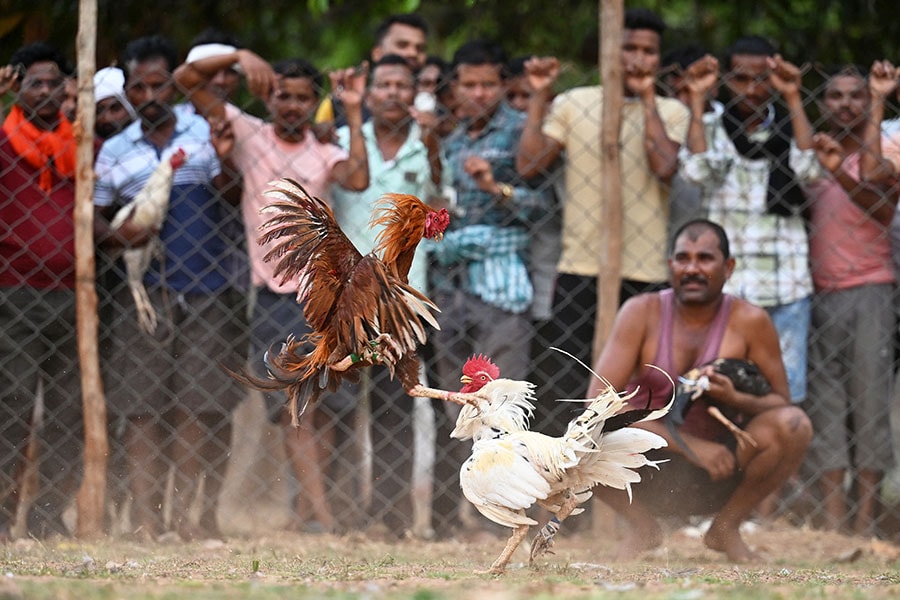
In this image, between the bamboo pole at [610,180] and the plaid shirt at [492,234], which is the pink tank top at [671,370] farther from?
the plaid shirt at [492,234]

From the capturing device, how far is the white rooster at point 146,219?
21.6 ft

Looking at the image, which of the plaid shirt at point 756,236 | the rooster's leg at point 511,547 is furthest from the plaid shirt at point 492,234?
the rooster's leg at point 511,547

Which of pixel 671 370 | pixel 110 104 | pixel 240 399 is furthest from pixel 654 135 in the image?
pixel 110 104

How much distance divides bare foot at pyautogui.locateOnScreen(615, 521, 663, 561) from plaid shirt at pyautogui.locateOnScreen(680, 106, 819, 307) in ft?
4.73

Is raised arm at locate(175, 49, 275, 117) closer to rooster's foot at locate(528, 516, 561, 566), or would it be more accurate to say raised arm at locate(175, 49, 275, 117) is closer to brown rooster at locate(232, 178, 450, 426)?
brown rooster at locate(232, 178, 450, 426)

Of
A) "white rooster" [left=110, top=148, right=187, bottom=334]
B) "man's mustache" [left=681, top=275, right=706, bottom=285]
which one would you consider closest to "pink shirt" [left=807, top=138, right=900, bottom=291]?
"man's mustache" [left=681, top=275, right=706, bottom=285]

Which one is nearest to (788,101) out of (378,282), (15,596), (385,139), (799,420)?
(799,420)

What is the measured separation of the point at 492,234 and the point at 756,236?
4.60 ft

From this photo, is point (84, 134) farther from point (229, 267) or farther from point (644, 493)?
point (644, 493)

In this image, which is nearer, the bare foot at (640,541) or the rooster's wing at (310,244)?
the rooster's wing at (310,244)

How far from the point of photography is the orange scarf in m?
6.54

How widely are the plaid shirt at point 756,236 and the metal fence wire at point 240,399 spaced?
16cm

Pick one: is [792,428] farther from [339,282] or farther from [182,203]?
[182,203]

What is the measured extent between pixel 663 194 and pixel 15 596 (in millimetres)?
4243
